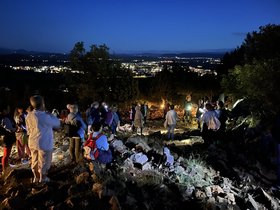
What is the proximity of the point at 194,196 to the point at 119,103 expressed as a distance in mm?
30650

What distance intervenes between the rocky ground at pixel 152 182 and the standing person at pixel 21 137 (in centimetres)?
87

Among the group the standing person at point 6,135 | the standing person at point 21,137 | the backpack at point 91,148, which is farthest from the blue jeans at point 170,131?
the standing person at point 6,135

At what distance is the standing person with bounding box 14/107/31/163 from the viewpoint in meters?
9.45

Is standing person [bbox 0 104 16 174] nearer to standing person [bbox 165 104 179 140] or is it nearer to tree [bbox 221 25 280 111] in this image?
standing person [bbox 165 104 179 140]

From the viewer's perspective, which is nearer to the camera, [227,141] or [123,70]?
[227,141]

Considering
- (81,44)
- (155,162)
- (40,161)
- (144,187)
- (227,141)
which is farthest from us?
(81,44)

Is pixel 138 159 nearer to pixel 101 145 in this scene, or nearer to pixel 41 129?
pixel 101 145

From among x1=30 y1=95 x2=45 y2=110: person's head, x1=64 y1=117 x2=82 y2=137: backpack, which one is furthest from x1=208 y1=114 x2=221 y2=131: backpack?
x1=30 y1=95 x2=45 y2=110: person's head

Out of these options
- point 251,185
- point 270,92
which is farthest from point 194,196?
point 270,92

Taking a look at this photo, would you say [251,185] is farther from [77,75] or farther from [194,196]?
[77,75]

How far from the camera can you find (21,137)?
9.43m

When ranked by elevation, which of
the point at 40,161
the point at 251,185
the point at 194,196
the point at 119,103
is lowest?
the point at 119,103

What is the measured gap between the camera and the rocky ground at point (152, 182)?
6.56 meters

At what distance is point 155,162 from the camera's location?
32.2 ft
